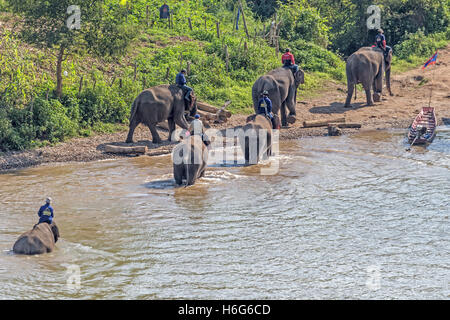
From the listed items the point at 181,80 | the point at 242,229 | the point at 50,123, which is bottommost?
the point at 242,229

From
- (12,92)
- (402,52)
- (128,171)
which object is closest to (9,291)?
(128,171)

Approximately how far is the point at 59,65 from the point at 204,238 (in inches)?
376

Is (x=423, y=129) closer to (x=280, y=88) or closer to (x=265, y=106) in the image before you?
(x=280, y=88)

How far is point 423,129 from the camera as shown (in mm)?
20531

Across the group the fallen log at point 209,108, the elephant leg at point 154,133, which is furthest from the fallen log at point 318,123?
the elephant leg at point 154,133

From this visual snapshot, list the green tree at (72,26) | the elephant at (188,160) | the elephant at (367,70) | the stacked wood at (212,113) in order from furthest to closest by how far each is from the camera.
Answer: the elephant at (367,70) < the stacked wood at (212,113) < the green tree at (72,26) < the elephant at (188,160)

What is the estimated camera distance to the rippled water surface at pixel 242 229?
11.2 m

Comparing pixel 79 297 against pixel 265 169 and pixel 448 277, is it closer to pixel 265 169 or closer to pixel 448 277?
pixel 448 277

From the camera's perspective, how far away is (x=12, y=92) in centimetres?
2019

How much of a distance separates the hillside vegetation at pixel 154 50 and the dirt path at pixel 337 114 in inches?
21.3

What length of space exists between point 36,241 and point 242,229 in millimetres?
3791

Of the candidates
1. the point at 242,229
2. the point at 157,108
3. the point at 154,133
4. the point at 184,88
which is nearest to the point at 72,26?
the point at 157,108

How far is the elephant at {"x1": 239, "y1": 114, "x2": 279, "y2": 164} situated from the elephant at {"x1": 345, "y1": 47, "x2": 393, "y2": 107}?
6.86 metres

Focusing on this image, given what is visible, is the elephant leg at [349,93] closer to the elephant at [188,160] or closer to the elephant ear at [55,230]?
the elephant at [188,160]
